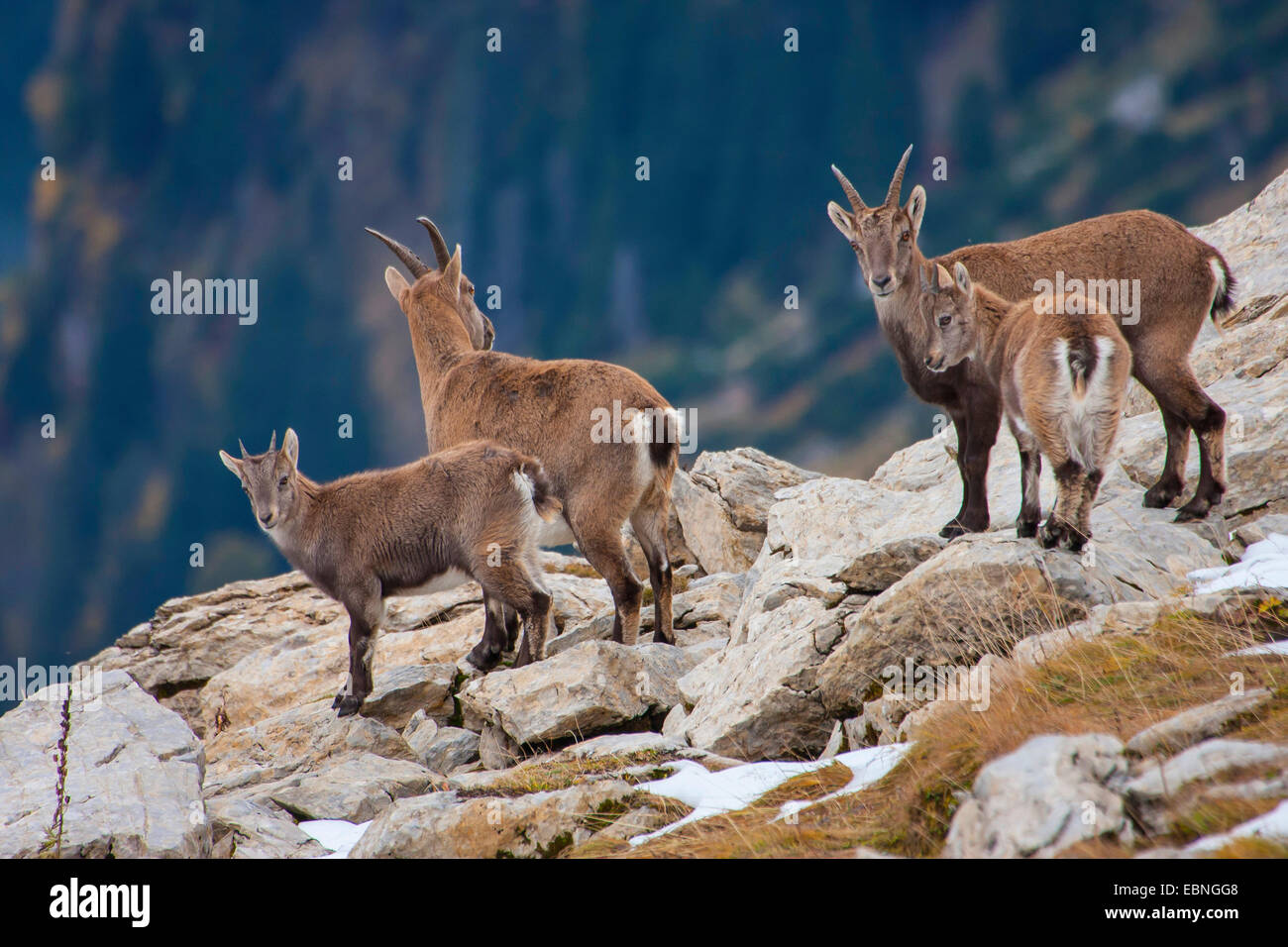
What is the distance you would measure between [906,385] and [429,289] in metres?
5.65

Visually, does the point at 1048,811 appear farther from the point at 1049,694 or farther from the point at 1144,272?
the point at 1144,272

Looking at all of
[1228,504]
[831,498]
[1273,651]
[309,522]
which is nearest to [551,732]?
[309,522]

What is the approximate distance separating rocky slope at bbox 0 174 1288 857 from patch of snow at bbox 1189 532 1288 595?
0.18m

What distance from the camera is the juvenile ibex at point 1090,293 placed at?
8523 mm

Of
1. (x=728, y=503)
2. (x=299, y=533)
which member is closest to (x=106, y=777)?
(x=299, y=533)

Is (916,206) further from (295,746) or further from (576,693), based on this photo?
(295,746)

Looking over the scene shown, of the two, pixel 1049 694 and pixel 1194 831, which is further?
pixel 1049 694

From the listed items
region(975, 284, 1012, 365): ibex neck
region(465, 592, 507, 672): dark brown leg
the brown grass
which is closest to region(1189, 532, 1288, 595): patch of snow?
the brown grass

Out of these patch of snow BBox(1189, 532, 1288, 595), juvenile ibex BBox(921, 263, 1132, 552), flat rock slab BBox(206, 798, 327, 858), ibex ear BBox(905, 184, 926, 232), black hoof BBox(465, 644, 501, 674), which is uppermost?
ibex ear BBox(905, 184, 926, 232)

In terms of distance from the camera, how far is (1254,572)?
6586 millimetres

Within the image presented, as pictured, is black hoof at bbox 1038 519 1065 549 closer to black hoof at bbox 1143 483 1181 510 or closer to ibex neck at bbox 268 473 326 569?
black hoof at bbox 1143 483 1181 510

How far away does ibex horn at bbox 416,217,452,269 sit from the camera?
12484 millimetres

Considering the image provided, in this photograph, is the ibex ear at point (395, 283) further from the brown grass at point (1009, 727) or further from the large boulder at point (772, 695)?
the brown grass at point (1009, 727)

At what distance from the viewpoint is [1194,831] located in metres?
3.69
